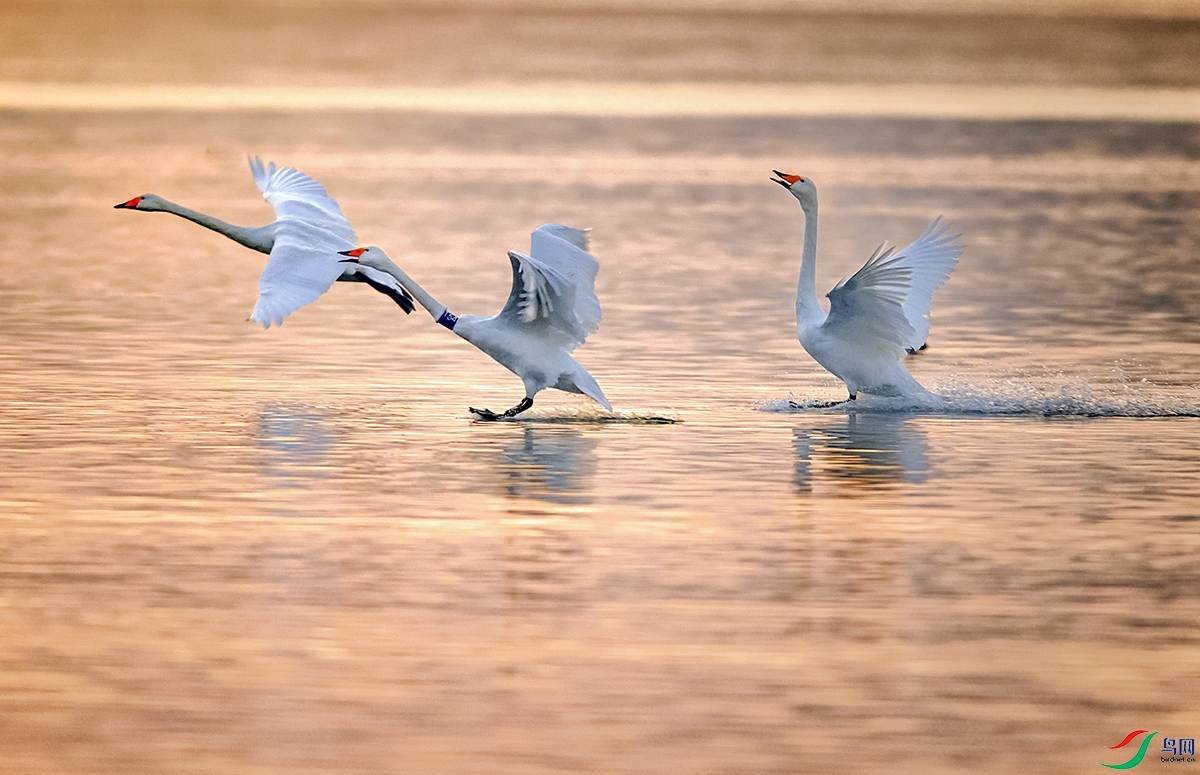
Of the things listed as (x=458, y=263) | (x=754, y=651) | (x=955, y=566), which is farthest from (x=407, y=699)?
(x=458, y=263)

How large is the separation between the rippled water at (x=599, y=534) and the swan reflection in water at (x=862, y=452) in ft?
0.13

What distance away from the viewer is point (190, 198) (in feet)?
104

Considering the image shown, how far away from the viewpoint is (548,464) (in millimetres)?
12531

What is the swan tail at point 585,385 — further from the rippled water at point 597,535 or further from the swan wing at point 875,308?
the swan wing at point 875,308

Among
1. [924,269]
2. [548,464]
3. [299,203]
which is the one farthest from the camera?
[299,203]

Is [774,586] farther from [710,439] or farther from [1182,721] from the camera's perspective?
[710,439]

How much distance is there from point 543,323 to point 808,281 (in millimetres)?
2024

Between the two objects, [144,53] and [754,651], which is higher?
[144,53]

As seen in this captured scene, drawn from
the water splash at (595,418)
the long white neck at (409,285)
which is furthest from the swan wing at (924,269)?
the long white neck at (409,285)

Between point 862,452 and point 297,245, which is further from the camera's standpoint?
point 297,245

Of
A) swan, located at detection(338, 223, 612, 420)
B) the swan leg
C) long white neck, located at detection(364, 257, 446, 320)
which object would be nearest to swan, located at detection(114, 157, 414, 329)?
long white neck, located at detection(364, 257, 446, 320)

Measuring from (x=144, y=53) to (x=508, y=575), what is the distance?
8080 centimetres

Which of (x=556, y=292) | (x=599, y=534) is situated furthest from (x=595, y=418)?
(x=599, y=534)

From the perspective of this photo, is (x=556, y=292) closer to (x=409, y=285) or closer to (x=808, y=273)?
(x=409, y=285)
